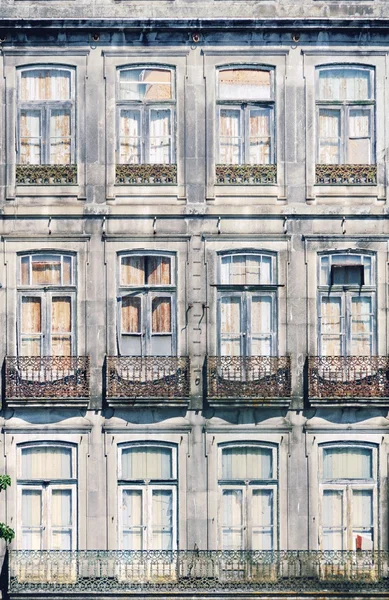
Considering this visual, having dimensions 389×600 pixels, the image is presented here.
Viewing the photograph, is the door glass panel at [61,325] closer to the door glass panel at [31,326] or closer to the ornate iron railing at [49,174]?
the door glass panel at [31,326]

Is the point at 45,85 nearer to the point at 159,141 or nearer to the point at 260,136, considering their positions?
the point at 159,141

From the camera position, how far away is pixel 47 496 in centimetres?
2816

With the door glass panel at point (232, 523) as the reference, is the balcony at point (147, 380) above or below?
above

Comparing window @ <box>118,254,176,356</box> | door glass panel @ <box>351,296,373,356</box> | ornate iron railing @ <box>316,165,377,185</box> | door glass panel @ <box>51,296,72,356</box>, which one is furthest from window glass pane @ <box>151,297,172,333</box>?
ornate iron railing @ <box>316,165,377,185</box>

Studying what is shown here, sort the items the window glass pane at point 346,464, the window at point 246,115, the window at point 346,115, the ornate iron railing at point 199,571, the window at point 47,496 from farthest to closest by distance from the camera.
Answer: the window at point 346,115
the window at point 246,115
the window glass pane at point 346,464
the window at point 47,496
the ornate iron railing at point 199,571

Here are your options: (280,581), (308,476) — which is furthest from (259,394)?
(280,581)

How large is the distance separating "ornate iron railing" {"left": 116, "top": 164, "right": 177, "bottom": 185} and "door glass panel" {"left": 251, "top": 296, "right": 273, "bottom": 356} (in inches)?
125

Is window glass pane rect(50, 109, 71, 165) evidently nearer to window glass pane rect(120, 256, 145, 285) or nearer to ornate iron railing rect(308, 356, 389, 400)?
window glass pane rect(120, 256, 145, 285)

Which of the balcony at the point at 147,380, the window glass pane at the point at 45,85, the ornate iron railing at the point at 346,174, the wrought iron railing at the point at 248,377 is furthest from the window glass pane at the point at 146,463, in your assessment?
the window glass pane at the point at 45,85

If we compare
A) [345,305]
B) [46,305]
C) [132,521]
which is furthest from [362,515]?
[46,305]

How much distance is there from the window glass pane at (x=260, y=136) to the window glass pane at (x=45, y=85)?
4023 mm

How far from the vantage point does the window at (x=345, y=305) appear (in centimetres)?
2850

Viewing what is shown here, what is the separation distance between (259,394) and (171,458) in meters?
2.34

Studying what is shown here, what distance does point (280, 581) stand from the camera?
2786 cm
